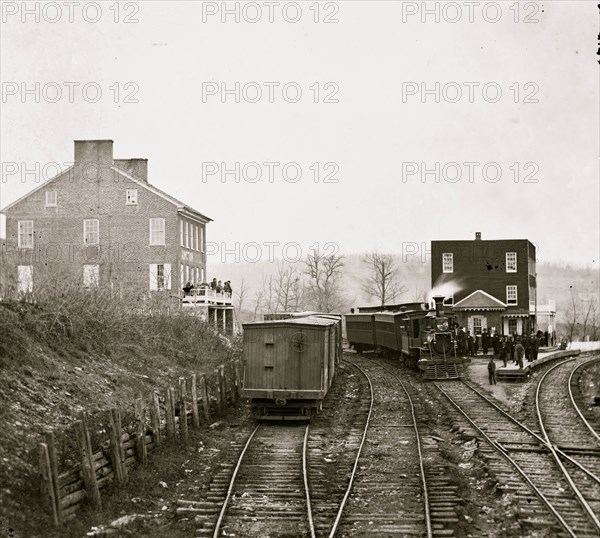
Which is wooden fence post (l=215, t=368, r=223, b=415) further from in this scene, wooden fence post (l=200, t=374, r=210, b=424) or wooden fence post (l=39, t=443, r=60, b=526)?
wooden fence post (l=39, t=443, r=60, b=526)

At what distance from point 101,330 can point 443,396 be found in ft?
37.6

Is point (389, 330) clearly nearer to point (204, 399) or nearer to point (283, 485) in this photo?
point (204, 399)

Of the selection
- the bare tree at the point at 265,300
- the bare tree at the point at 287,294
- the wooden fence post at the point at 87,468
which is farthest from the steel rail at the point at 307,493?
the bare tree at the point at 287,294

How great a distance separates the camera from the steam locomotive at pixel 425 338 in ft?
105

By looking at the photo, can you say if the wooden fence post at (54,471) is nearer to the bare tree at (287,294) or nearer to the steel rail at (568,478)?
the steel rail at (568,478)

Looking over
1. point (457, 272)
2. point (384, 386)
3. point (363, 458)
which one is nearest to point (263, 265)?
point (457, 272)

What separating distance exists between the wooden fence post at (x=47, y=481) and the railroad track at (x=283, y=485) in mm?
2031

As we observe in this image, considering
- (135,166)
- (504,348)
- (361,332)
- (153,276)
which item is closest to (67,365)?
(504,348)

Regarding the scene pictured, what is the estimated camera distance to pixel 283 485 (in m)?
13.5

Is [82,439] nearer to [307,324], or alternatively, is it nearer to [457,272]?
[307,324]

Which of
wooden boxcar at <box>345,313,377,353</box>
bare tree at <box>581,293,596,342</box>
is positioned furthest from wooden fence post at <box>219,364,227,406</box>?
bare tree at <box>581,293,596,342</box>

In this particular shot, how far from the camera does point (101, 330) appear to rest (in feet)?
76.3

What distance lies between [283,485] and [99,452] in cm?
322

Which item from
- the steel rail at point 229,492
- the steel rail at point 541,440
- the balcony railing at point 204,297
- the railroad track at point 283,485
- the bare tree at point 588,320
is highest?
the balcony railing at point 204,297
